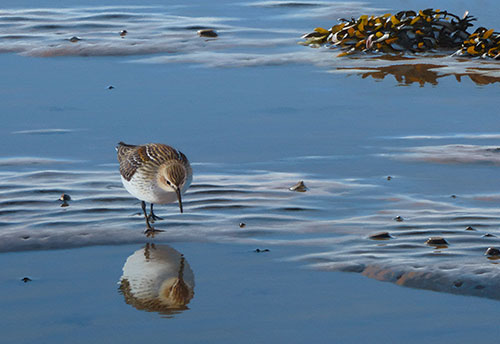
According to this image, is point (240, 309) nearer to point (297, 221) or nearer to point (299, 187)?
point (297, 221)

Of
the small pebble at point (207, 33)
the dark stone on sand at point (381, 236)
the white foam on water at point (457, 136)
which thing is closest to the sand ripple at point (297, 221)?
the dark stone on sand at point (381, 236)

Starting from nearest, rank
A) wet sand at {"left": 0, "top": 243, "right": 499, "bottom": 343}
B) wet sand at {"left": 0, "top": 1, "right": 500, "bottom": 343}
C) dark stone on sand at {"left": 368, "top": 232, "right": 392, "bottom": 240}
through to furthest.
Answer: wet sand at {"left": 0, "top": 243, "right": 499, "bottom": 343} < wet sand at {"left": 0, "top": 1, "right": 500, "bottom": 343} < dark stone on sand at {"left": 368, "top": 232, "right": 392, "bottom": 240}

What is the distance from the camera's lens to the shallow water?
273 inches

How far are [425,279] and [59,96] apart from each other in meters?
7.37

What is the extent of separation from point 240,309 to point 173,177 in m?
1.54

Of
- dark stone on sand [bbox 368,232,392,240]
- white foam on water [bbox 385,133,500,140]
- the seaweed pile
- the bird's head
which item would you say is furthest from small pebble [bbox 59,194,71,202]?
the seaweed pile

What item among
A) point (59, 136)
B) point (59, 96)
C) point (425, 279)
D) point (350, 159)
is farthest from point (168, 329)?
point (59, 96)

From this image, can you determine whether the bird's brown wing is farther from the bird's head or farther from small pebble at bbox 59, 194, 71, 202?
small pebble at bbox 59, 194, 71, 202

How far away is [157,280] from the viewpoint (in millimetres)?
6141

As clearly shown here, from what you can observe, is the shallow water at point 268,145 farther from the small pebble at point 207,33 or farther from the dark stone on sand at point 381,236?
the small pebble at point 207,33

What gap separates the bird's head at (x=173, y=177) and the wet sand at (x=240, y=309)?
624 mm

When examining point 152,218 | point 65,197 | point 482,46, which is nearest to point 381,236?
point 152,218

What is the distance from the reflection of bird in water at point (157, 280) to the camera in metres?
5.70

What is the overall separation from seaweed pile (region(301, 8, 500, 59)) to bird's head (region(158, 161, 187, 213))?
8717mm
